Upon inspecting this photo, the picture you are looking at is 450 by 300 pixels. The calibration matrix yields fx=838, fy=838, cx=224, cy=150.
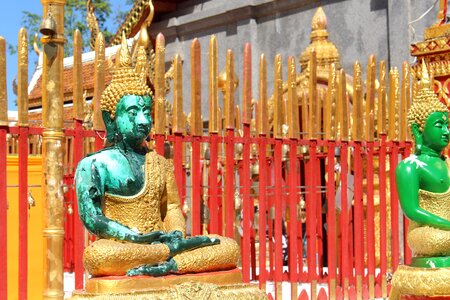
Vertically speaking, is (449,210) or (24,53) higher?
(24,53)

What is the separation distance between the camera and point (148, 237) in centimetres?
454

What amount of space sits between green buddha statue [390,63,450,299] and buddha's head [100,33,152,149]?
7.11 ft

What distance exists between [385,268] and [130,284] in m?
4.23

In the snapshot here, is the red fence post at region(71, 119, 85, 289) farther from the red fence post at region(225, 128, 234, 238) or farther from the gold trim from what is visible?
the gold trim

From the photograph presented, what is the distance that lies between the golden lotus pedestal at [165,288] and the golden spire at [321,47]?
6234mm

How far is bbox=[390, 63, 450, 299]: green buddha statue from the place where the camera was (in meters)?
5.79

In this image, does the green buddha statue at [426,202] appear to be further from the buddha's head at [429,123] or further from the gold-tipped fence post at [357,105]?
the gold-tipped fence post at [357,105]

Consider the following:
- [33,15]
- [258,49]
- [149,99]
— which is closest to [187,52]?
[258,49]

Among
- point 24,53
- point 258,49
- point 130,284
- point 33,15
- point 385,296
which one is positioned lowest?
point 385,296

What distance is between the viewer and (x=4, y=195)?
217 inches

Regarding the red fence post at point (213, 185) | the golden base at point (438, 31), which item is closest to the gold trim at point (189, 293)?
the red fence post at point (213, 185)

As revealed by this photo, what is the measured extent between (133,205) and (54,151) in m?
1.01

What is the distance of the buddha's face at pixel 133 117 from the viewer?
4738 mm

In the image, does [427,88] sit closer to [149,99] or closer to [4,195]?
[149,99]
